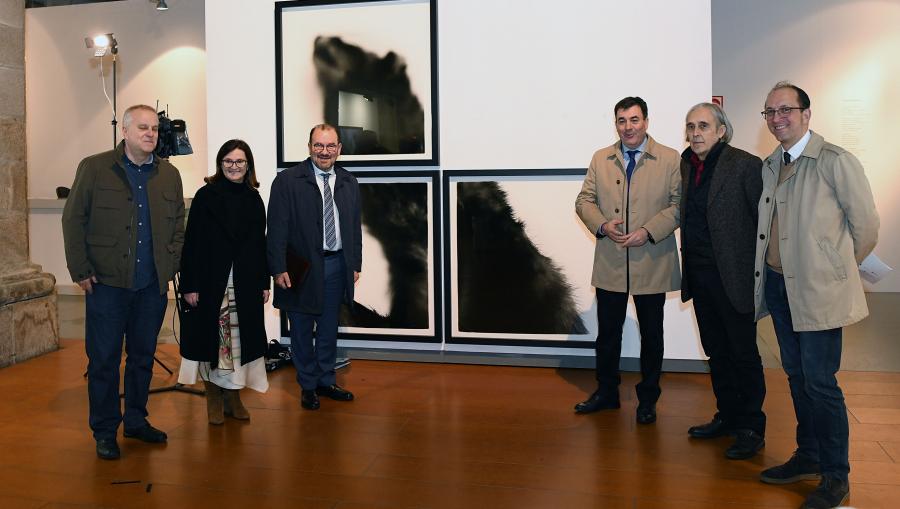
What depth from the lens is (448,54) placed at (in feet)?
Result: 17.7

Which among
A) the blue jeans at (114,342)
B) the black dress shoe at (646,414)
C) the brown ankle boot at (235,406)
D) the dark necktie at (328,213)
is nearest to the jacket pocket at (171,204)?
the blue jeans at (114,342)

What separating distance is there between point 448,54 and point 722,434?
2.96m

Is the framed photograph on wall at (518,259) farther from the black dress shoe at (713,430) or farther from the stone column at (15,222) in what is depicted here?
the stone column at (15,222)

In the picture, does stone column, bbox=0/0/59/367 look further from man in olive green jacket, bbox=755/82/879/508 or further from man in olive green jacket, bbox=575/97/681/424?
man in olive green jacket, bbox=755/82/879/508

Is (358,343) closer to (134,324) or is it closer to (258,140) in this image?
(258,140)

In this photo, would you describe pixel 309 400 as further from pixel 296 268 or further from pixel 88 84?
Result: pixel 88 84

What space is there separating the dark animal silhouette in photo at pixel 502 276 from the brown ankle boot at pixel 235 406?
1.74m

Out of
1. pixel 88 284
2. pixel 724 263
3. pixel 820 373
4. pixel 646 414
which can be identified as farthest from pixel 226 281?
pixel 820 373

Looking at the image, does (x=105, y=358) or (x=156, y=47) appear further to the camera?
(x=156, y=47)

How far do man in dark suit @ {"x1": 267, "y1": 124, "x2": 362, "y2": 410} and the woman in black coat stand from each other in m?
0.20

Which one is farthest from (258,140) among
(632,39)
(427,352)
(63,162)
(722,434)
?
(63,162)

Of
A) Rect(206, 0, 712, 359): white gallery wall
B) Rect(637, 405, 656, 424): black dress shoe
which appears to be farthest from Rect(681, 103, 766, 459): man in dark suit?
Rect(206, 0, 712, 359): white gallery wall

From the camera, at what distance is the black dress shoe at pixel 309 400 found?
4414 mm

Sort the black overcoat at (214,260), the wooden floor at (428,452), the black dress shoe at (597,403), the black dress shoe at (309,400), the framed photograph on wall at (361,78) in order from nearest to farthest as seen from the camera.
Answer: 1. the wooden floor at (428,452)
2. the black overcoat at (214,260)
3. the black dress shoe at (597,403)
4. the black dress shoe at (309,400)
5. the framed photograph on wall at (361,78)
